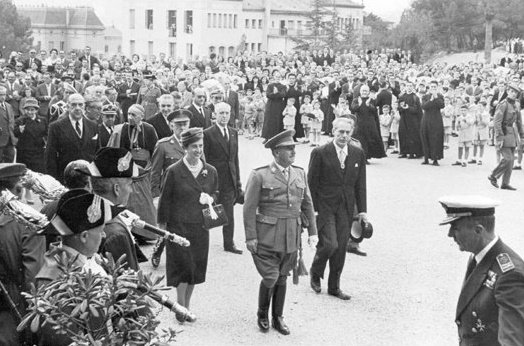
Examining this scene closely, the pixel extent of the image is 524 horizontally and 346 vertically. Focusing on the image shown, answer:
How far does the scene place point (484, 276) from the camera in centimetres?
505

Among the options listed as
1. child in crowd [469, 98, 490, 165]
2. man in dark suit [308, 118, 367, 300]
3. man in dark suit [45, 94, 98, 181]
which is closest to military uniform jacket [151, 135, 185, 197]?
man in dark suit [45, 94, 98, 181]

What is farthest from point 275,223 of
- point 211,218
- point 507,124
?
point 507,124

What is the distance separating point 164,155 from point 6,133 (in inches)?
199

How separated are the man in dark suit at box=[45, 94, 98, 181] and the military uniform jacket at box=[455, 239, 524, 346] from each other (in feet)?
25.0

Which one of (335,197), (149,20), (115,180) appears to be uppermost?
(149,20)

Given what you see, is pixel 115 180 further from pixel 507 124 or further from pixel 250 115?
pixel 250 115

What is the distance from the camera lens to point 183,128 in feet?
35.7

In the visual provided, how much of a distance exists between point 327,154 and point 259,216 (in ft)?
4.76

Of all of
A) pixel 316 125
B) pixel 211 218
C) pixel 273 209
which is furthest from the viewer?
pixel 316 125

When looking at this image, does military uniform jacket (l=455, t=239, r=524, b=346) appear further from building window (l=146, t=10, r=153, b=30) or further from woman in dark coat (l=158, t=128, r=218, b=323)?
building window (l=146, t=10, r=153, b=30)

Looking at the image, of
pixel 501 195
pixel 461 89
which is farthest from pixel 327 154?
pixel 461 89

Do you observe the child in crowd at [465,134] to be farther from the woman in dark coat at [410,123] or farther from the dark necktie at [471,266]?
the dark necktie at [471,266]

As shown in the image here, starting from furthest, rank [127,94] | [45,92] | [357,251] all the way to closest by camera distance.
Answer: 1. [127,94]
2. [45,92]
3. [357,251]

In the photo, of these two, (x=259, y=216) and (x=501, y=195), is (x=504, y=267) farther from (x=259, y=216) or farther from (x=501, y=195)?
(x=501, y=195)
